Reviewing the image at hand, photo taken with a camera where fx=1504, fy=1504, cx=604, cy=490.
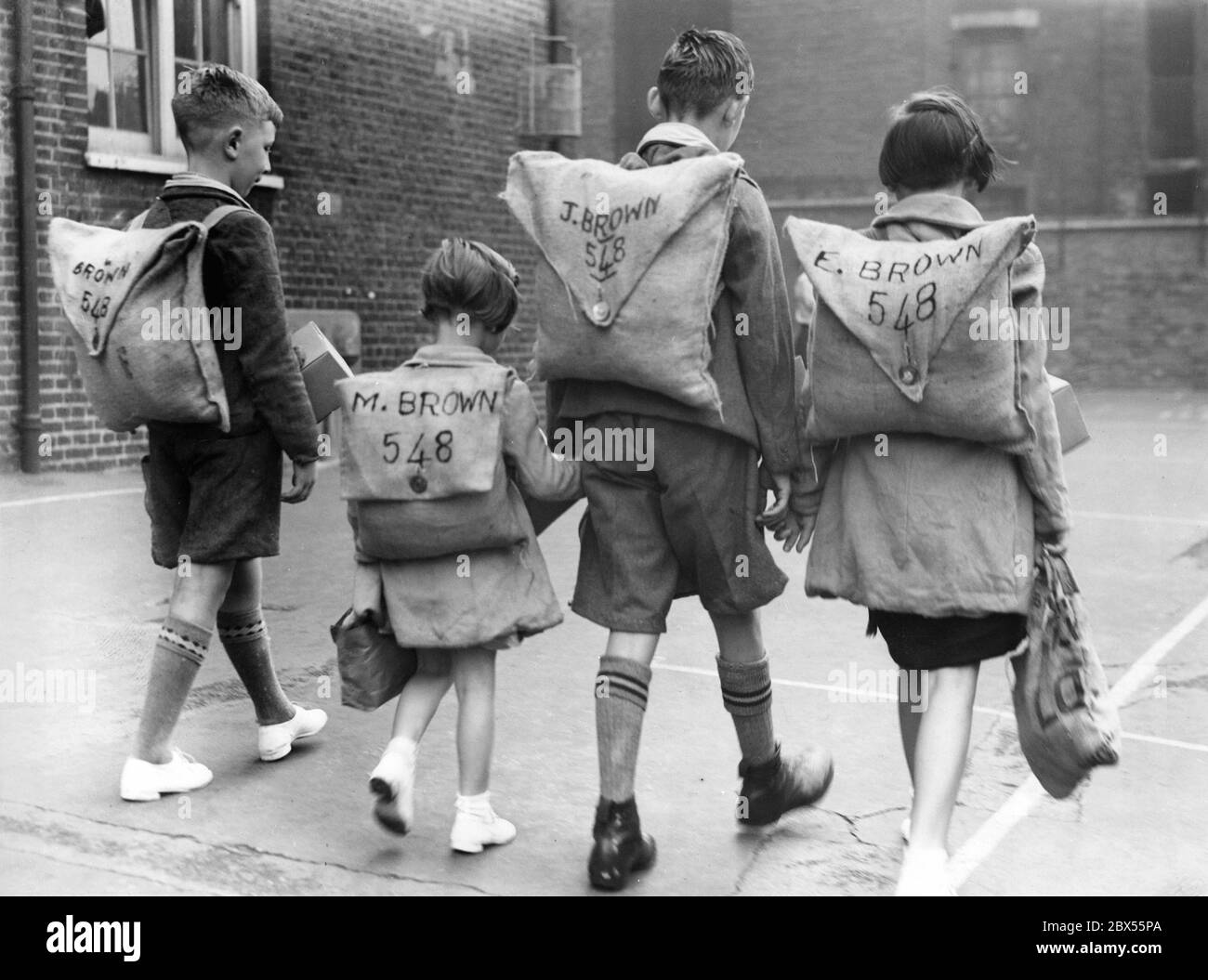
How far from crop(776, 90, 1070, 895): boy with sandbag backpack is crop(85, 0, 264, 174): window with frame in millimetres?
8224

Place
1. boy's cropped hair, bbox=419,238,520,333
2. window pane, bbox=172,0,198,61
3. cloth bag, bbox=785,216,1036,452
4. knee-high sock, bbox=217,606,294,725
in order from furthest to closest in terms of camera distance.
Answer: window pane, bbox=172,0,198,61
knee-high sock, bbox=217,606,294,725
boy's cropped hair, bbox=419,238,520,333
cloth bag, bbox=785,216,1036,452

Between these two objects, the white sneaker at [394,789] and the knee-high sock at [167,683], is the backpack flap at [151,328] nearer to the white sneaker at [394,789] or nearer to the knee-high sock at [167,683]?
the knee-high sock at [167,683]

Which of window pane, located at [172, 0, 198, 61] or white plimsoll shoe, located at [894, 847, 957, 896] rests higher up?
window pane, located at [172, 0, 198, 61]

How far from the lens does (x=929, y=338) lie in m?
3.04

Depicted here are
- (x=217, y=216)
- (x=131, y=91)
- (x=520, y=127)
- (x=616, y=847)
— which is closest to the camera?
(x=616, y=847)

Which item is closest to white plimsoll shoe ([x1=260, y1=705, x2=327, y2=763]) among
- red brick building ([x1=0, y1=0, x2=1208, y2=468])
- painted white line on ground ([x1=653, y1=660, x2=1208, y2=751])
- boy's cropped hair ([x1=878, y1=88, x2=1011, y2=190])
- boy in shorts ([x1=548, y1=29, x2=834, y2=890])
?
boy in shorts ([x1=548, y1=29, x2=834, y2=890])

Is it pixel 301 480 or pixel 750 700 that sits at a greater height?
pixel 301 480

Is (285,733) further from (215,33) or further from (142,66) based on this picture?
(215,33)

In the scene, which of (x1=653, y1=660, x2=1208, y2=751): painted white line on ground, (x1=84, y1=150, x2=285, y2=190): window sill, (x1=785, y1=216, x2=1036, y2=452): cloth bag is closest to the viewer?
(x1=785, y1=216, x2=1036, y2=452): cloth bag

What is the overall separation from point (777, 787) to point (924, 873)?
0.64 meters

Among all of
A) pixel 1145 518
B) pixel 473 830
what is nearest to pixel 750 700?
pixel 473 830

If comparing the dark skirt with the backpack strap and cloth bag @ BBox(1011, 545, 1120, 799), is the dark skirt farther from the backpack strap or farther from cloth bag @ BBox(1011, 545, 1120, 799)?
the backpack strap

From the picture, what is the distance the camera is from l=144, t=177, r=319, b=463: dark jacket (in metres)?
3.78

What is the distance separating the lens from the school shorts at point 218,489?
3818mm
